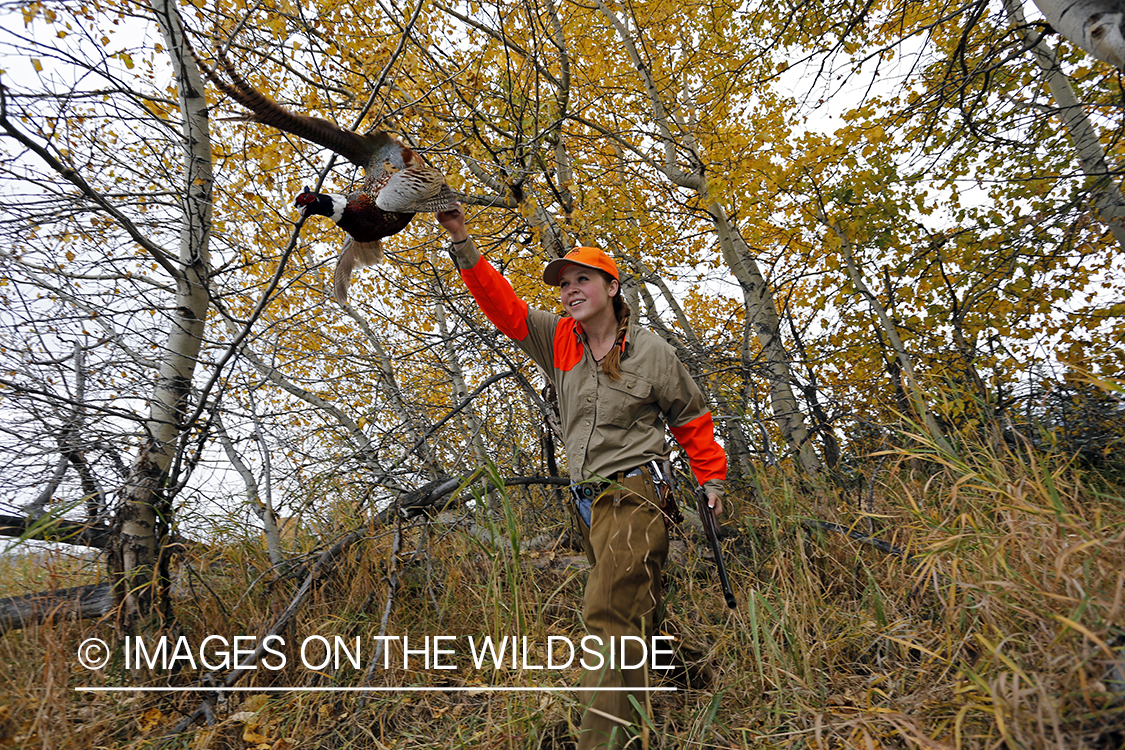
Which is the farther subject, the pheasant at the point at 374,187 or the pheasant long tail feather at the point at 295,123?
the pheasant at the point at 374,187

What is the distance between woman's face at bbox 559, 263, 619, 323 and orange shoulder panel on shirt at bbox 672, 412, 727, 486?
0.73 m

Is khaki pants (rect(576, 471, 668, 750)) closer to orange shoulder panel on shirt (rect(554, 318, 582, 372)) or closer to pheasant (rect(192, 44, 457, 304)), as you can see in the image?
orange shoulder panel on shirt (rect(554, 318, 582, 372))

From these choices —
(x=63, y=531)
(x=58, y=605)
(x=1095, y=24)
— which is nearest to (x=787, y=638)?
(x=1095, y=24)

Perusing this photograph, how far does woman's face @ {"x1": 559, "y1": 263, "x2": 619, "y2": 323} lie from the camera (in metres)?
2.71

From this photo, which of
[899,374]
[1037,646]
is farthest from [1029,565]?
[899,374]

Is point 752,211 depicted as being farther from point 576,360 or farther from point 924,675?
point 924,675

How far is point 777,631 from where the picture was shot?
2.59 meters

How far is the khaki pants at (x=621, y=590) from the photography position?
1.96 meters

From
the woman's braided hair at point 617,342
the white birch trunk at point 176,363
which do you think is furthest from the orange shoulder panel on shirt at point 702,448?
the white birch trunk at point 176,363

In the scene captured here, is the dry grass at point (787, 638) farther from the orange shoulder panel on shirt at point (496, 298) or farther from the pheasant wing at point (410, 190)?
the pheasant wing at point (410, 190)

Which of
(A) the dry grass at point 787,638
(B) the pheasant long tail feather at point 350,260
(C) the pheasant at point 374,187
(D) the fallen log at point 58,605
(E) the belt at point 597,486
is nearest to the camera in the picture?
(A) the dry grass at point 787,638

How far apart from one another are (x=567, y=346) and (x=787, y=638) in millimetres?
1696

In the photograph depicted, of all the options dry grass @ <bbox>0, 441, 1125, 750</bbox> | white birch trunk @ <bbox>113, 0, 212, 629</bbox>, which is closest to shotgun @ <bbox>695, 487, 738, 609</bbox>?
dry grass @ <bbox>0, 441, 1125, 750</bbox>

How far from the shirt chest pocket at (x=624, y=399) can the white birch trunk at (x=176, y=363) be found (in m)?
2.22
